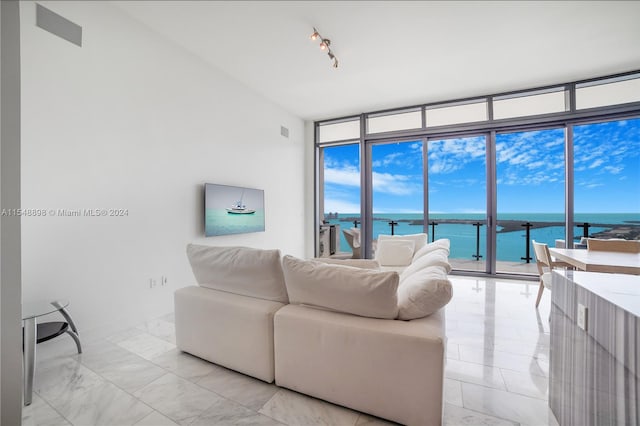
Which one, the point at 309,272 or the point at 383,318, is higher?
the point at 309,272

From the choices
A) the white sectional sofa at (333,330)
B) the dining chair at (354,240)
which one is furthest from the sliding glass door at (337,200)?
the white sectional sofa at (333,330)

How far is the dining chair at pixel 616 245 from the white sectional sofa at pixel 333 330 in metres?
2.07

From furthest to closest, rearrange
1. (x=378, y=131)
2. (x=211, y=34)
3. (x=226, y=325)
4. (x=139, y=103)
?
(x=378, y=131) < (x=211, y=34) < (x=139, y=103) < (x=226, y=325)

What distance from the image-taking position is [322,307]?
1.62 metres

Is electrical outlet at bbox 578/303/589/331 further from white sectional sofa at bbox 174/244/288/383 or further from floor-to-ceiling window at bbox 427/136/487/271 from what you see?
floor-to-ceiling window at bbox 427/136/487/271

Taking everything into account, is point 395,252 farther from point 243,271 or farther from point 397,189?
point 397,189

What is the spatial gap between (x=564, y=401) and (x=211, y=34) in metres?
4.20

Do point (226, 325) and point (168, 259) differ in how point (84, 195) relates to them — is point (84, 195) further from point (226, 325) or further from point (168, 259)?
point (226, 325)

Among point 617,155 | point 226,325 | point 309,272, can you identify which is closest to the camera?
point 309,272

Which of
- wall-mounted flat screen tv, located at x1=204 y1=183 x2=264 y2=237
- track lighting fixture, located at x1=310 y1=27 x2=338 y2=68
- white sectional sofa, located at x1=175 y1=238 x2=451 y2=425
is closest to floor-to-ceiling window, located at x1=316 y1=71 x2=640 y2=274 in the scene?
wall-mounted flat screen tv, located at x1=204 y1=183 x2=264 y2=237

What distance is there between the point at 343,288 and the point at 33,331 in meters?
1.93

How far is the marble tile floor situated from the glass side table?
0.15 meters

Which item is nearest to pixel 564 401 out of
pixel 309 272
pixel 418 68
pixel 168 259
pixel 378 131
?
pixel 309 272

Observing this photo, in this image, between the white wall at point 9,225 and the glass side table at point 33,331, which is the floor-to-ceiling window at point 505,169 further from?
the white wall at point 9,225
